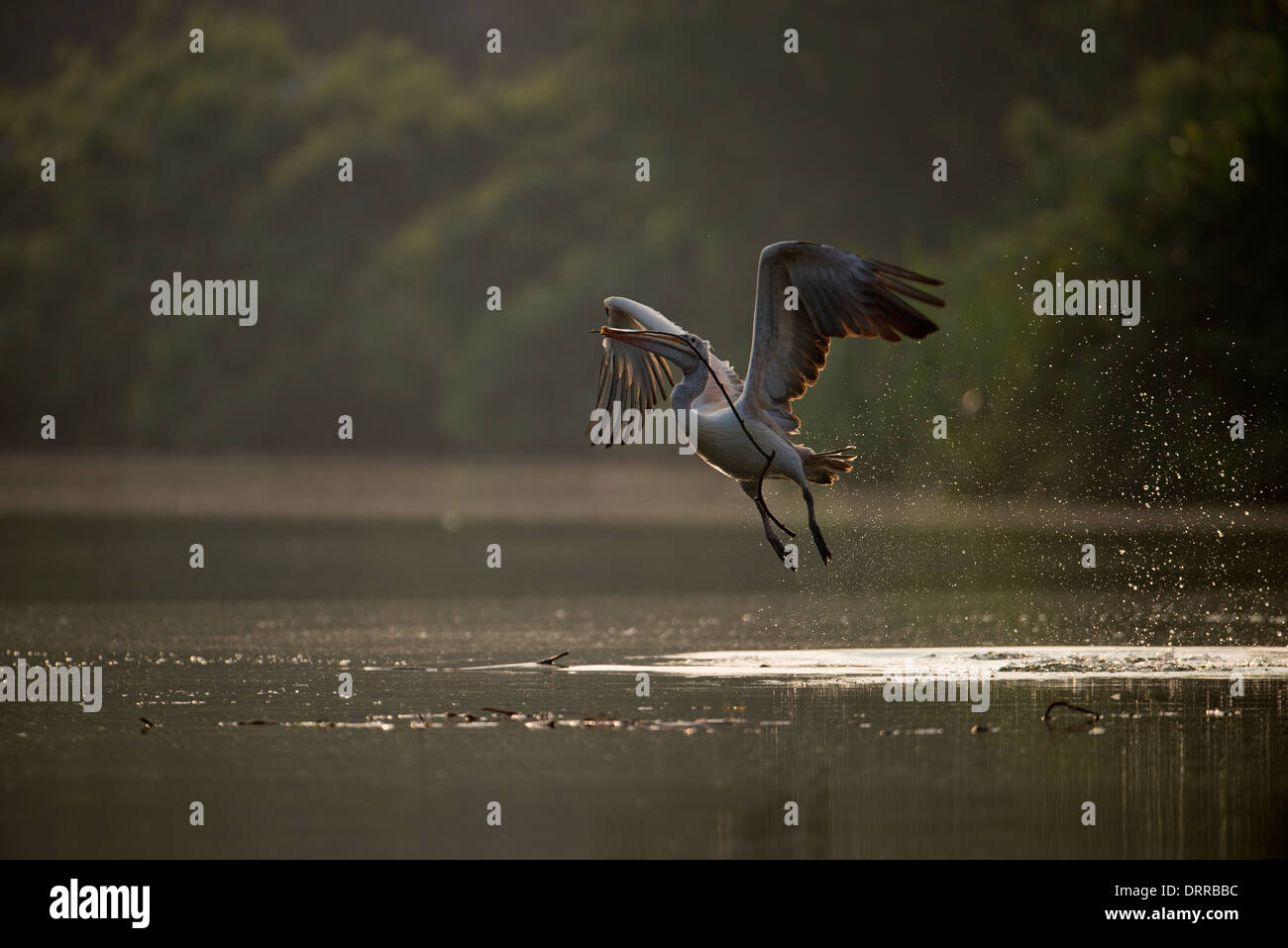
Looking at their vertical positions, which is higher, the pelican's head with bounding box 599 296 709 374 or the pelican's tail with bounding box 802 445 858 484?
the pelican's head with bounding box 599 296 709 374

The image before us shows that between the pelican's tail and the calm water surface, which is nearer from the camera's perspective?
the calm water surface

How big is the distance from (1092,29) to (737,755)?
57557 mm

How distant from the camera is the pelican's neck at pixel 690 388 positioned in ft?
49.6

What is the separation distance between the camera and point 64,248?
76625mm

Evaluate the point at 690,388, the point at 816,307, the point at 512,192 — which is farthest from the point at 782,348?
the point at 512,192

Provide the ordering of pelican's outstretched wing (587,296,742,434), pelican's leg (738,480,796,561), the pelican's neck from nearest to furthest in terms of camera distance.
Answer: pelican's leg (738,480,796,561), the pelican's neck, pelican's outstretched wing (587,296,742,434)

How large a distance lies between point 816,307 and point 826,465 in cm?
162

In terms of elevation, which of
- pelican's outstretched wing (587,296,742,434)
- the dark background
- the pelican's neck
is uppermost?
the dark background

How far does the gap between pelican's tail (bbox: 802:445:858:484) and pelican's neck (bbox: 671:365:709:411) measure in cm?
91

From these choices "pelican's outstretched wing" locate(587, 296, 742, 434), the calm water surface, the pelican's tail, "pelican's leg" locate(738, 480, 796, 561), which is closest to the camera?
the calm water surface

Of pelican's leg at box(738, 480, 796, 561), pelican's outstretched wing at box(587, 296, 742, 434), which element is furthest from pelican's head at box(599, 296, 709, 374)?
pelican's outstretched wing at box(587, 296, 742, 434)

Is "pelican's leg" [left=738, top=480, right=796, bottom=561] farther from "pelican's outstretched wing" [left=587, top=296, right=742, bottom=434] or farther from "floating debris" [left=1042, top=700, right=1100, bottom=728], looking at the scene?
"floating debris" [left=1042, top=700, right=1100, bottom=728]

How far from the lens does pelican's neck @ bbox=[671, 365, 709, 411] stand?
49.6 ft

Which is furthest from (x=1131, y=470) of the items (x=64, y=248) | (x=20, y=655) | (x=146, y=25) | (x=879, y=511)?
(x=146, y=25)
